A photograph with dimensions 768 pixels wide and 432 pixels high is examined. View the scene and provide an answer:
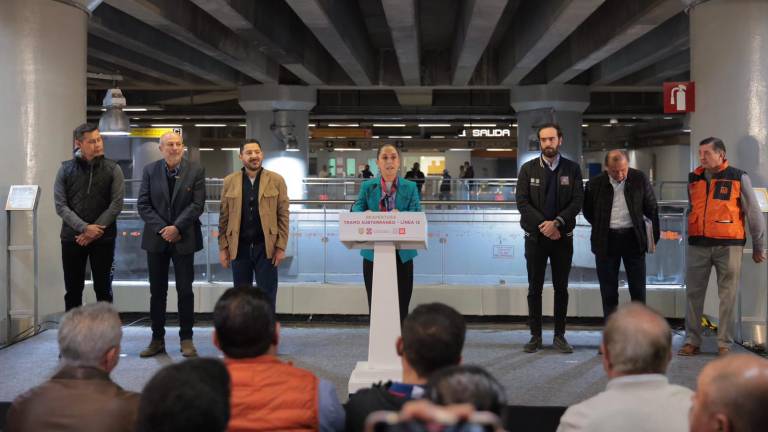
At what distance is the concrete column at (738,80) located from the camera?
20.8 feet

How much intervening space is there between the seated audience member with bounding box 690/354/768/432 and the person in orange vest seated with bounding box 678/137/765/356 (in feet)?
14.3

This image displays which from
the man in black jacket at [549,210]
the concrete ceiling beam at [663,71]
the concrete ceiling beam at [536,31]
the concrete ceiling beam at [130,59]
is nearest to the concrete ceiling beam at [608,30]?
the concrete ceiling beam at [536,31]

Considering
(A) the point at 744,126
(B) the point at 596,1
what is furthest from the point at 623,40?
(A) the point at 744,126

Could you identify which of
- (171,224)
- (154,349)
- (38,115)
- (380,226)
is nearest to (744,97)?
(380,226)

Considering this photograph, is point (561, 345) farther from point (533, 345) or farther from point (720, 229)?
point (720, 229)

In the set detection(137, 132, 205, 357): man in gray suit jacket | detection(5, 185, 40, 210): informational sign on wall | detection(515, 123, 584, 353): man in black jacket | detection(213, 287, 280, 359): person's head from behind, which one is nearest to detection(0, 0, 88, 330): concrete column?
detection(5, 185, 40, 210): informational sign on wall

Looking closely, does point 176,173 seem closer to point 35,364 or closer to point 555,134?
point 35,364

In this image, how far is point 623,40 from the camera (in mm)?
12258

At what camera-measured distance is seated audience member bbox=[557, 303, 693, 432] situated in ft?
7.00

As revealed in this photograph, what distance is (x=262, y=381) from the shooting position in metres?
2.25

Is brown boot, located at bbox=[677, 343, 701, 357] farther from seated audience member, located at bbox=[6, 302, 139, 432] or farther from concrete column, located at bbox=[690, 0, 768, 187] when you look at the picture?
seated audience member, located at bbox=[6, 302, 139, 432]

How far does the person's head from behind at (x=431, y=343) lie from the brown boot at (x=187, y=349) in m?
3.96

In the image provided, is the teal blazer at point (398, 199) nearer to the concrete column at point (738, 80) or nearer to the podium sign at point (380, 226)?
the podium sign at point (380, 226)

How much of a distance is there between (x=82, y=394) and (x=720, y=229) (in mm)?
4965
